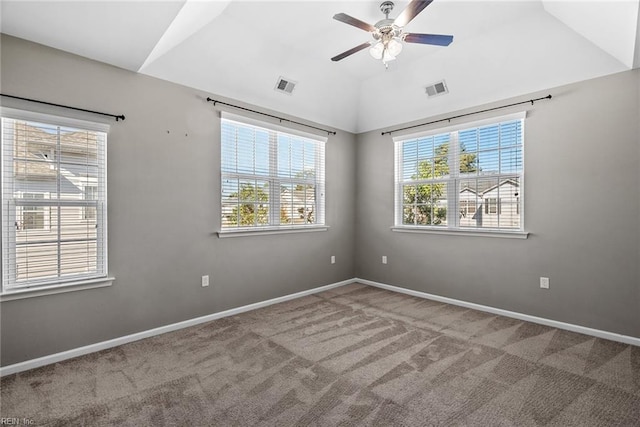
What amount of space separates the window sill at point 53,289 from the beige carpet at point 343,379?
58cm

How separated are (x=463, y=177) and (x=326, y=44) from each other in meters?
2.38

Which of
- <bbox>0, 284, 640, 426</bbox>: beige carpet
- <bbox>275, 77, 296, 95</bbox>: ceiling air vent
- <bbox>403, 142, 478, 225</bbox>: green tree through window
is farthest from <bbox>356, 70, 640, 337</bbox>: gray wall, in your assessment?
<bbox>275, 77, 296, 95</bbox>: ceiling air vent

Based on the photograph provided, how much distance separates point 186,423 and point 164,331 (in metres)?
1.54

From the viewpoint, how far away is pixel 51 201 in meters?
2.63

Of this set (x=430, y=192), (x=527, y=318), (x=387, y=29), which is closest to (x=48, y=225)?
(x=387, y=29)

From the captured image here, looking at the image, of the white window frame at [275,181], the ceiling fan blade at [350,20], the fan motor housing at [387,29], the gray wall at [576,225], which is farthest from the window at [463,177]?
the ceiling fan blade at [350,20]

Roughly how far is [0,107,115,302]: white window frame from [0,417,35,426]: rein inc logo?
91 centimetres

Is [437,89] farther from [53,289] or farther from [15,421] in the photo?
[15,421]

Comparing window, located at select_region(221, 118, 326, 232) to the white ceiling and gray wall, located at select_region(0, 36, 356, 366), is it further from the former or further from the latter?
the white ceiling

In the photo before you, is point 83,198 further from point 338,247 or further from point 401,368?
point 338,247

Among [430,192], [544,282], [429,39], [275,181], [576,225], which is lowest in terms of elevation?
[544,282]

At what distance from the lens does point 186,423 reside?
74.5 inches

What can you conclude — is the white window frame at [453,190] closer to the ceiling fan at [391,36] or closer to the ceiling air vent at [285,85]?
the ceiling fan at [391,36]

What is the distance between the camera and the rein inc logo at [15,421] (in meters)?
1.89
